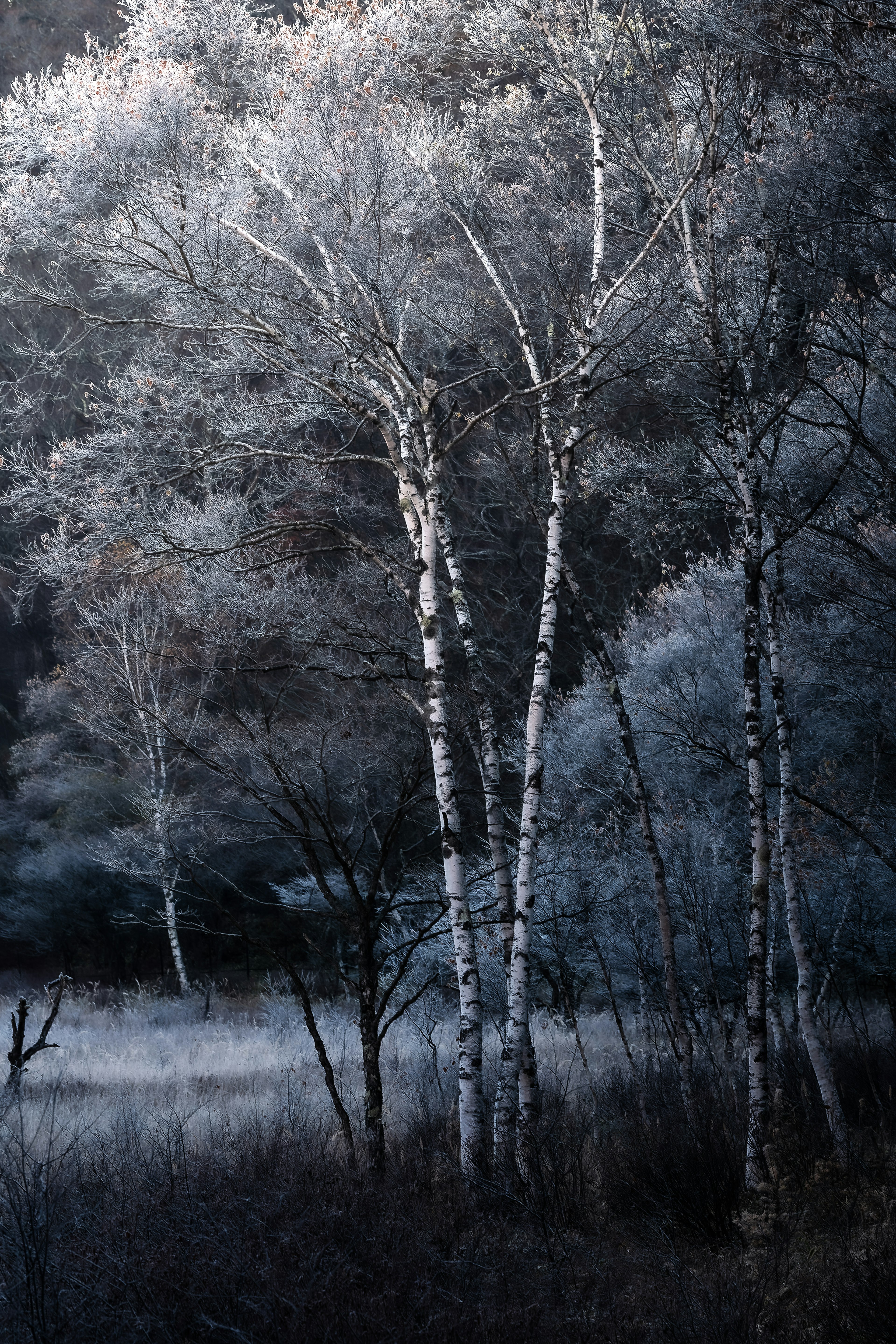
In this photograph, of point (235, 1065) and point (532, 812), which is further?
point (235, 1065)

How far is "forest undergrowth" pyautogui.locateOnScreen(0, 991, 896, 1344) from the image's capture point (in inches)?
142

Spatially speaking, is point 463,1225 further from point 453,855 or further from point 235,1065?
point 235,1065

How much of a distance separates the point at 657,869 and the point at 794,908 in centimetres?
143

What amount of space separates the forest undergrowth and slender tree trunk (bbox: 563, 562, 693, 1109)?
0.28m

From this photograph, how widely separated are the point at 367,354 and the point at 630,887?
589cm

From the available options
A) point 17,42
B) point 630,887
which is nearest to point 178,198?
point 630,887

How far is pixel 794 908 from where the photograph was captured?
646 centimetres

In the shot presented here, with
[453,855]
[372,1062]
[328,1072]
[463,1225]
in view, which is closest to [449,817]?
[453,855]

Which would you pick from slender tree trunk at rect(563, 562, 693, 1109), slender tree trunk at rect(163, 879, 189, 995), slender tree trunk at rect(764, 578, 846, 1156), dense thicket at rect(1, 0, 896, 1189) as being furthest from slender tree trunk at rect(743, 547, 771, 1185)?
slender tree trunk at rect(163, 879, 189, 995)

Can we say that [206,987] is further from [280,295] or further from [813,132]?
[813,132]

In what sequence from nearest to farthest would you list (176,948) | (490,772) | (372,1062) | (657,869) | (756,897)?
(756,897) → (372,1062) → (490,772) → (657,869) → (176,948)

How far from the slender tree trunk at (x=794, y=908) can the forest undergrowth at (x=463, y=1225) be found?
0.92ft

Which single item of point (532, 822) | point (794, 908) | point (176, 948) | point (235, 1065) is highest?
point (532, 822)

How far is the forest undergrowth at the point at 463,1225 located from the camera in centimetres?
360
